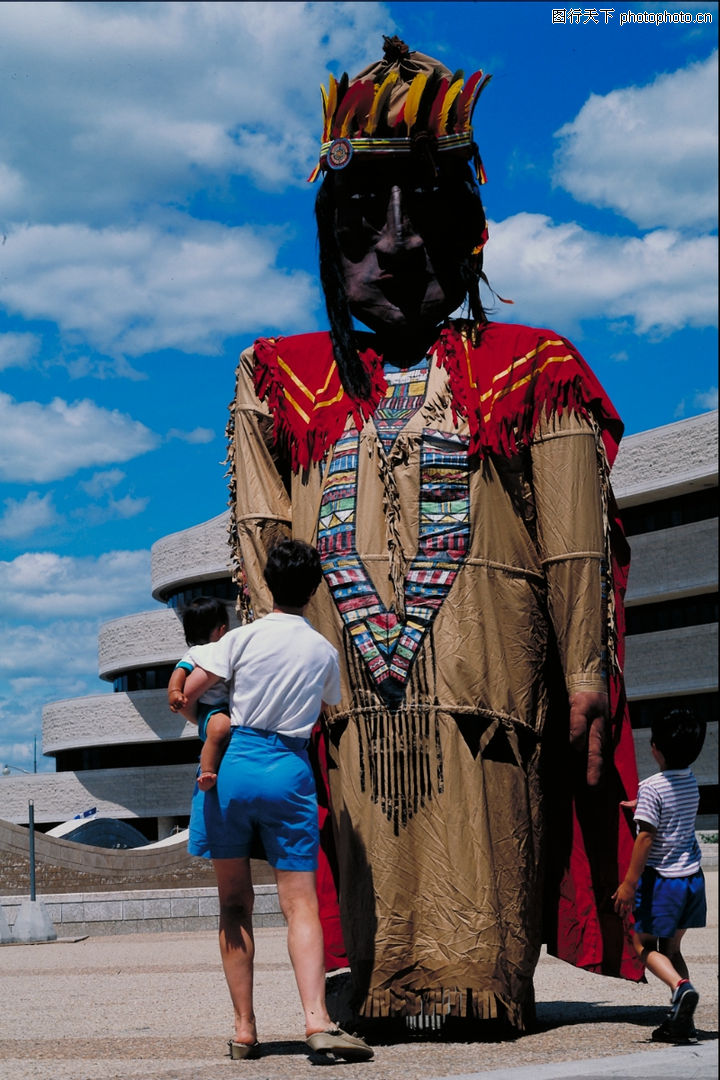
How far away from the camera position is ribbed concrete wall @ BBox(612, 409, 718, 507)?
1411 inches

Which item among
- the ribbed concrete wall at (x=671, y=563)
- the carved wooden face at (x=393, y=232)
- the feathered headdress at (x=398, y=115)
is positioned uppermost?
the ribbed concrete wall at (x=671, y=563)

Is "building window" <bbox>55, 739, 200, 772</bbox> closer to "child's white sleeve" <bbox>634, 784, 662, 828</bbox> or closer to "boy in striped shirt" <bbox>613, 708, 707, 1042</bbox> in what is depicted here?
"boy in striped shirt" <bbox>613, 708, 707, 1042</bbox>

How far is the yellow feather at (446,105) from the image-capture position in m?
4.93

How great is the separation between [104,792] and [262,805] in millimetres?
46354

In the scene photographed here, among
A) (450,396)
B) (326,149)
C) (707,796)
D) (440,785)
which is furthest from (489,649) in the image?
(707,796)

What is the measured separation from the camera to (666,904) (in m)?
4.76

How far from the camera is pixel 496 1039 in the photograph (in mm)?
4422

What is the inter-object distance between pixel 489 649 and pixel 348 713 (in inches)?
19.6

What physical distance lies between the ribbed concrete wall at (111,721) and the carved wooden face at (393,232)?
42.2m

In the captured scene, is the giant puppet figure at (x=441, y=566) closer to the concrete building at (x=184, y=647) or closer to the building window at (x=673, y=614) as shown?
the concrete building at (x=184, y=647)

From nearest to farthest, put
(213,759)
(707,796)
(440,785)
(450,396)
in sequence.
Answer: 1. (213,759)
2. (440,785)
3. (450,396)
4. (707,796)

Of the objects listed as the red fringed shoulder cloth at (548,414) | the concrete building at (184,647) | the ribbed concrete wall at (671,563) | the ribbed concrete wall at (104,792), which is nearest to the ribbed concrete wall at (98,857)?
the red fringed shoulder cloth at (548,414)

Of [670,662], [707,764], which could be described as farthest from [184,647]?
[707,764]

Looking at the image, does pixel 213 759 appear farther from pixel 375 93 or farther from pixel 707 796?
pixel 707 796
